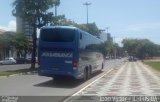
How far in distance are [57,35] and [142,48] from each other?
125786 millimetres

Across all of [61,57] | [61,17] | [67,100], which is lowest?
[67,100]

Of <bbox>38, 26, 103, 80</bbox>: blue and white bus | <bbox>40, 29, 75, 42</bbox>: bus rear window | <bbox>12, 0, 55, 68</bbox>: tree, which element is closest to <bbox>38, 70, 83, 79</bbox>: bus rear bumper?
<bbox>38, 26, 103, 80</bbox>: blue and white bus

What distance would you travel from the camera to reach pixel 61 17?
4472cm

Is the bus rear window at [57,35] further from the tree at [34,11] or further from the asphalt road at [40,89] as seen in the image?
the tree at [34,11]

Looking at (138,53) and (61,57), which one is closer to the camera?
(61,57)

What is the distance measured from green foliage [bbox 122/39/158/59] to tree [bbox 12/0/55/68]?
103874 mm

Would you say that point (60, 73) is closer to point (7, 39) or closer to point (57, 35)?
point (57, 35)

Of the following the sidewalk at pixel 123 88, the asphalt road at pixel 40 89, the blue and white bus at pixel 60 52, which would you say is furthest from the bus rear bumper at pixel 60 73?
the sidewalk at pixel 123 88

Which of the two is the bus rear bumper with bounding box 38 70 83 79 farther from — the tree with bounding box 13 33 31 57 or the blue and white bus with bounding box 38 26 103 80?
the tree with bounding box 13 33 31 57

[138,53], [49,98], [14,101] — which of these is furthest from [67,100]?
[138,53]

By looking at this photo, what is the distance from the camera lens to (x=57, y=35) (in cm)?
2325

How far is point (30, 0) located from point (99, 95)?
27589 millimetres

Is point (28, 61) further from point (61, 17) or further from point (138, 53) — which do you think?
point (138, 53)

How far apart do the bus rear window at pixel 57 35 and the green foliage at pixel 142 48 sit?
123 m
